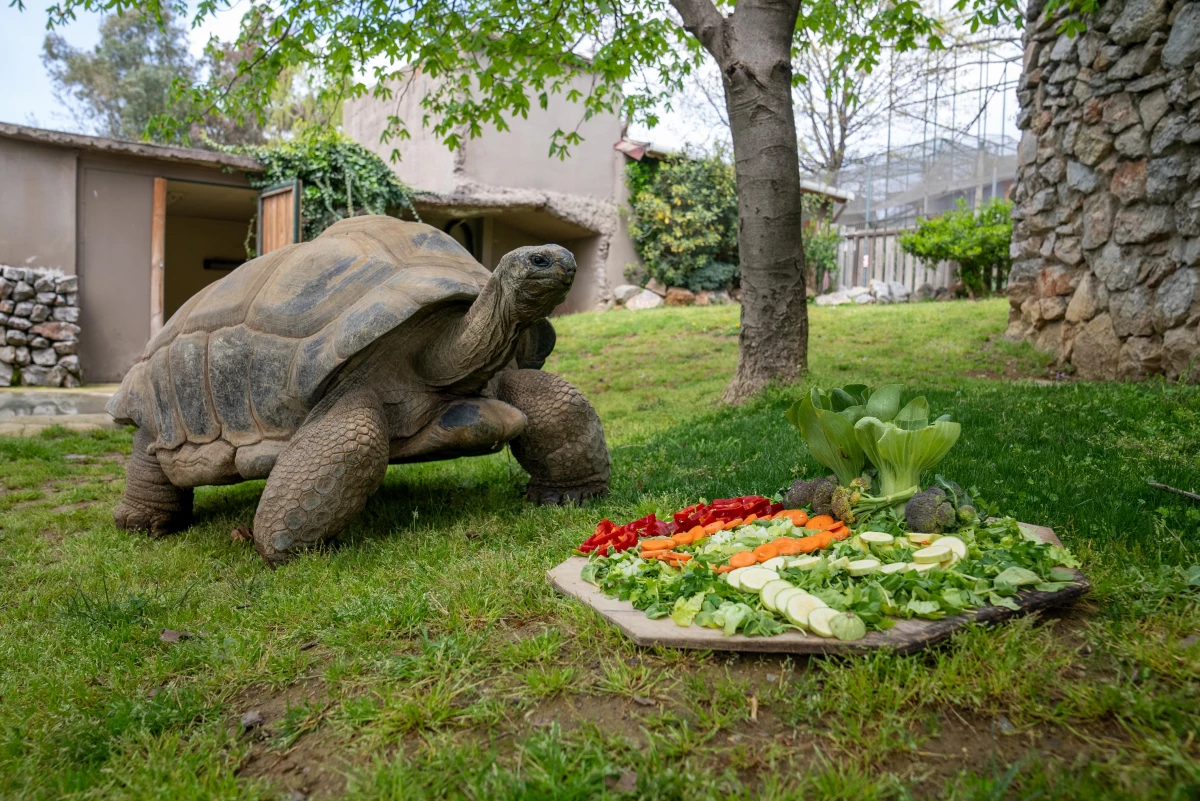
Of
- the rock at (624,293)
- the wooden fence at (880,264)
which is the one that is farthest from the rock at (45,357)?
the wooden fence at (880,264)

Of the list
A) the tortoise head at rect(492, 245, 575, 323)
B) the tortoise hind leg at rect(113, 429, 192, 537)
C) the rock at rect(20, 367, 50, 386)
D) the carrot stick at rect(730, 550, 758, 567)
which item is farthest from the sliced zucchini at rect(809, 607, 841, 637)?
the rock at rect(20, 367, 50, 386)

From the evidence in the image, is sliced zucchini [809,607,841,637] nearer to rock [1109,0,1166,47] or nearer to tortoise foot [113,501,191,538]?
tortoise foot [113,501,191,538]

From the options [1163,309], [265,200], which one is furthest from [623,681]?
[265,200]

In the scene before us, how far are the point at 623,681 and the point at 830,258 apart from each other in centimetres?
1541

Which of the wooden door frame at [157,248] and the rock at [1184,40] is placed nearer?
the rock at [1184,40]

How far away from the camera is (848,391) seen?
2902 mm

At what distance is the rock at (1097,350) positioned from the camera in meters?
6.49

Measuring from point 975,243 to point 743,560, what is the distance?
37.3 ft

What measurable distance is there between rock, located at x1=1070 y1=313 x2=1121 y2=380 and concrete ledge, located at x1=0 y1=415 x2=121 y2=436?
840 cm

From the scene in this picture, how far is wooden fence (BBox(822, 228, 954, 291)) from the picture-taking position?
50.3 ft

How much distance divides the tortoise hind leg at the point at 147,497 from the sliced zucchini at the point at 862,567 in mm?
3375

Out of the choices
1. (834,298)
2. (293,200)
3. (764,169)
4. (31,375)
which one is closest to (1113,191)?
(764,169)

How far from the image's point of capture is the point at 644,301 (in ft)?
51.2

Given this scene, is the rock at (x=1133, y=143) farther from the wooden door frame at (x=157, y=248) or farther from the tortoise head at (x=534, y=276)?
the wooden door frame at (x=157, y=248)
